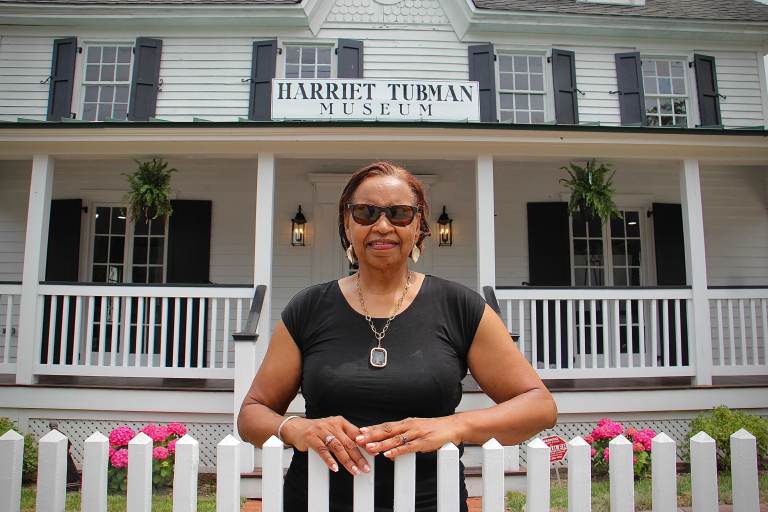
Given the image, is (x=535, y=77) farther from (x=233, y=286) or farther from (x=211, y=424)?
(x=211, y=424)

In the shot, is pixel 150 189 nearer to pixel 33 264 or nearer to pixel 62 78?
pixel 33 264

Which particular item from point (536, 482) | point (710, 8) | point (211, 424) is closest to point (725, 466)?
point (536, 482)

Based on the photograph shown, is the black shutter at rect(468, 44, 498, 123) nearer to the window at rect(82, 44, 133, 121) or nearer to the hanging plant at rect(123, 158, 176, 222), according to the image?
the hanging plant at rect(123, 158, 176, 222)

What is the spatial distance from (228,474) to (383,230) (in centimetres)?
83

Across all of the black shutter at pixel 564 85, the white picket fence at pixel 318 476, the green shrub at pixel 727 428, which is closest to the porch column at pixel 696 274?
the green shrub at pixel 727 428

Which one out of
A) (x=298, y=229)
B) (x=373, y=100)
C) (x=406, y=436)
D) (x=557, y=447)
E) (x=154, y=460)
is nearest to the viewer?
(x=406, y=436)

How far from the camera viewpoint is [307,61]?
331 inches

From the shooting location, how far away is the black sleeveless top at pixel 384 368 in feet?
4.29

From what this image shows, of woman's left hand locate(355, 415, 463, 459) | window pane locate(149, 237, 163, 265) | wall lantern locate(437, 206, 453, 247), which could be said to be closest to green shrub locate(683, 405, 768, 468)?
wall lantern locate(437, 206, 453, 247)

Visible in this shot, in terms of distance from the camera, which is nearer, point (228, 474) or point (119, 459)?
point (228, 474)

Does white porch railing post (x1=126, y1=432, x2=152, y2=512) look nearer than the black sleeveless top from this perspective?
No

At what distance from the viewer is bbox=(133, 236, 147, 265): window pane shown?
26.1ft

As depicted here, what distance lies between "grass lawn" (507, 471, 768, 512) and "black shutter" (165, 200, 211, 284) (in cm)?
529

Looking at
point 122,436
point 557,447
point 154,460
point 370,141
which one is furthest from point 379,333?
point 370,141
